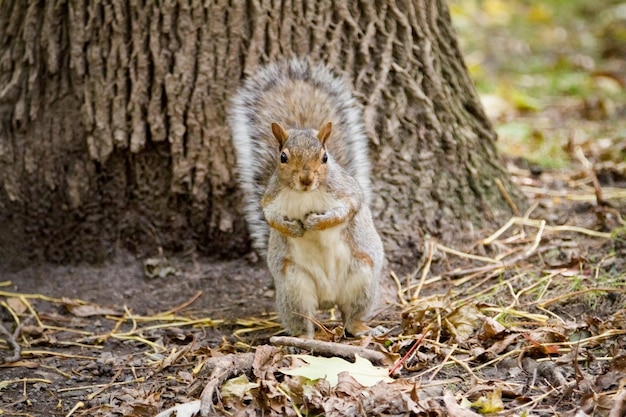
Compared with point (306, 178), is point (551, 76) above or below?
above

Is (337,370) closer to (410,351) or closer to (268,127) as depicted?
(410,351)

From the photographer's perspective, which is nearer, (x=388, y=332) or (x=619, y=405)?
(x=619, y=405)

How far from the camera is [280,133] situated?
8.51 ft

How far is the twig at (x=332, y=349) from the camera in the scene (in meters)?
2.35

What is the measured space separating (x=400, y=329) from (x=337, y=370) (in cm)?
58

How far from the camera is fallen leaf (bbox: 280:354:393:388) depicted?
2172mm

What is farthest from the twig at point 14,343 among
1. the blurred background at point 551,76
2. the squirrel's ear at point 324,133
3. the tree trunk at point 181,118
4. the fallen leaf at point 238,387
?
the blurred background at point 551,76

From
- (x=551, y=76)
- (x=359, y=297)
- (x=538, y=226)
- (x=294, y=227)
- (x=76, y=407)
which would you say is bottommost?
(x=76, y=407)

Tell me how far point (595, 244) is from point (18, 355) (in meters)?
2.18

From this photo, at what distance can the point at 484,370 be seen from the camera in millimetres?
2338

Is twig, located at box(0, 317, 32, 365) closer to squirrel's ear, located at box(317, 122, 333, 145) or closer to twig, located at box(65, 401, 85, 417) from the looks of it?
twig, located at box(65, 401, 85, 417)

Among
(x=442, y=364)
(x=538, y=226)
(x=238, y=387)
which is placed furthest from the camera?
(x=538, y=226)

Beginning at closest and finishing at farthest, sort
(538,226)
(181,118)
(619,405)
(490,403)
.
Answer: (619,405) → (490,403) → (181,118) → (538,226)

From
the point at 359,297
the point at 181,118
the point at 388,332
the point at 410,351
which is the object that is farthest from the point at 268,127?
the point at 410,351
